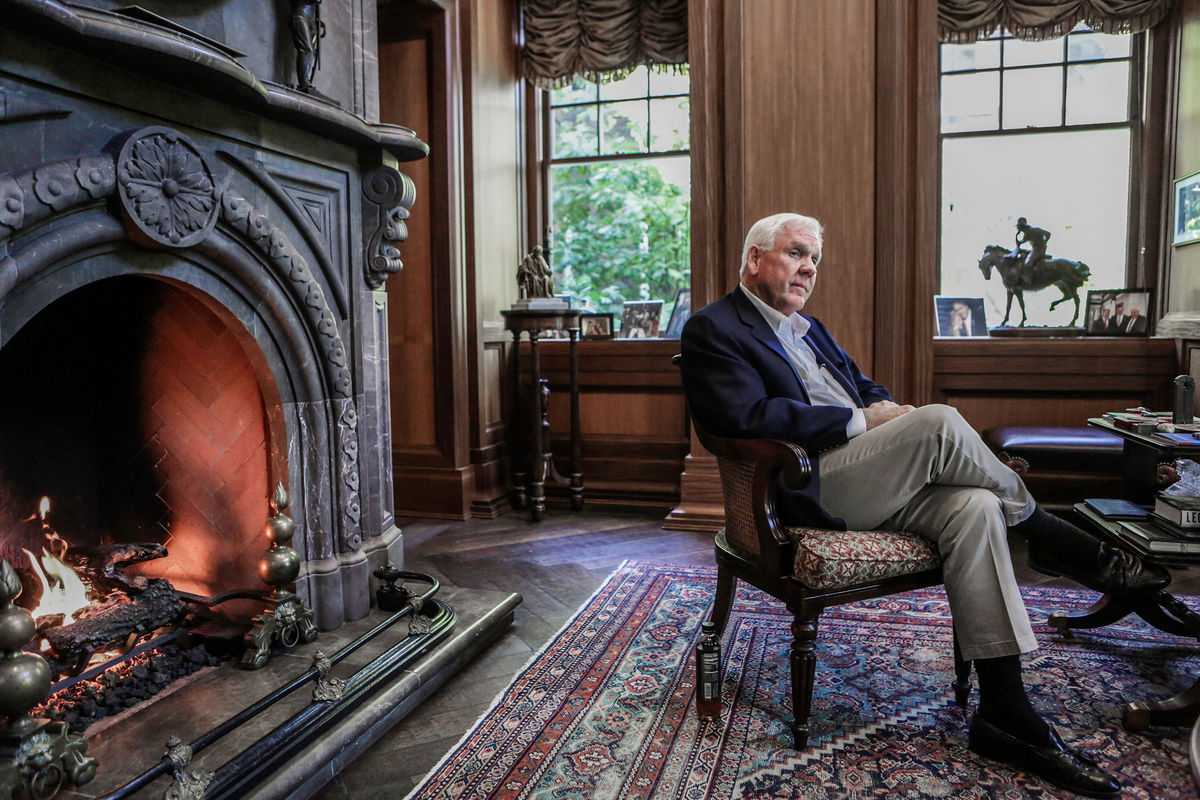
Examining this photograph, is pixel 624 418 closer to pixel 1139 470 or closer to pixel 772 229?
pixel 772 229

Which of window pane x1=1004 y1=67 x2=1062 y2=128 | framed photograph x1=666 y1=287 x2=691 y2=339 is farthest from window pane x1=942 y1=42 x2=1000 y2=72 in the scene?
framed photograph x1=666 y1=287 x2=691 y2=339

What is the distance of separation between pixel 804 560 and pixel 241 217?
5.32 feet

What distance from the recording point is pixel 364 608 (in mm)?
2621

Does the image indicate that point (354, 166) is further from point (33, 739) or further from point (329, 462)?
point (33, 739)

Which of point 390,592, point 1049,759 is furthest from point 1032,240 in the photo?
point 390,592

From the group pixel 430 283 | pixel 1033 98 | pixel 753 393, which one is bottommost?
pixel 753 393

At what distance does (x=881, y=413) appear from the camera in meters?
2.38

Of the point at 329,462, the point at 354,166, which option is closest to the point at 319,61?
the point at 354,166

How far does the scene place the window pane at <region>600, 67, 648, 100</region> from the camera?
16.4ft

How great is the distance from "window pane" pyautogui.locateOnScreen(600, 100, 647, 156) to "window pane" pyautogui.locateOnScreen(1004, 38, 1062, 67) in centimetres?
199

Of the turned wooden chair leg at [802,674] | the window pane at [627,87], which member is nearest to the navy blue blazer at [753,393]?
the turned wooden chair leg at [802,674]

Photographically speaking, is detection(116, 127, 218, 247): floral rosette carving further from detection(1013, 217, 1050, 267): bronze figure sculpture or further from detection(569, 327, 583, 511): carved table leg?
detection(1013, 217, 1050, 267): bronze figure sculpture

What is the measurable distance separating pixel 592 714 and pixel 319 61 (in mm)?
1983

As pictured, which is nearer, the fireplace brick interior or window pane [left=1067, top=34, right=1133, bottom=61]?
the fireplace brick interior
